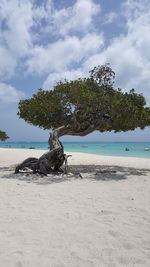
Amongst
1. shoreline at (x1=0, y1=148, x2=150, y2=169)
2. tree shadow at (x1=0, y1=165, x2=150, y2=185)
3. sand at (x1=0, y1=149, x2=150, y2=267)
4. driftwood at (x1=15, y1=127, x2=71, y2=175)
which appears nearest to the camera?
sand at (x1=0, y1=149, x2=150, y2=267)

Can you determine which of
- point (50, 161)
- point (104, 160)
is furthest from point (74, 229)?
point (104, 160)

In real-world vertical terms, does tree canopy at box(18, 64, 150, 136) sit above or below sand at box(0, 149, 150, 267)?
above

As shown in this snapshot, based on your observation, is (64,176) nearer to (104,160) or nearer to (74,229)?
(74,229)

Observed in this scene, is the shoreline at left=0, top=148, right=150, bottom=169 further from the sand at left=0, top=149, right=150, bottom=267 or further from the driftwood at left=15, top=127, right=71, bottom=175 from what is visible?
the sand at left=0, top=149, right=150, bottom=267

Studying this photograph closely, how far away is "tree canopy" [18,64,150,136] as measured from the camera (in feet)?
39.4

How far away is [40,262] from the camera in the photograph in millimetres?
3352

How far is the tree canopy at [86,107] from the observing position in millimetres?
12008

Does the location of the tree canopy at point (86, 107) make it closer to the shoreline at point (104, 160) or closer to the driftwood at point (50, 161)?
the driftwood at point (50, 161)

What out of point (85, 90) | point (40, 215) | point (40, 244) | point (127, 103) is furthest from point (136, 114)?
point (40, 244)

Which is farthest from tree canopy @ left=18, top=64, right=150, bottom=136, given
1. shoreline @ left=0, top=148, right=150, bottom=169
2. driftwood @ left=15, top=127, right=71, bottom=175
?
shoreline @ left=0, top=148, right=150, bottom=169

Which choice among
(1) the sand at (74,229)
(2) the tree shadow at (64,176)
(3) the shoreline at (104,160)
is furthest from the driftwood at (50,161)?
(3) the shoreline at (104,160)

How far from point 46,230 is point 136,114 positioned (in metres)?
9.07

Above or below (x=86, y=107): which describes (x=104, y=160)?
below

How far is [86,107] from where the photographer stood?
43.7 ft
